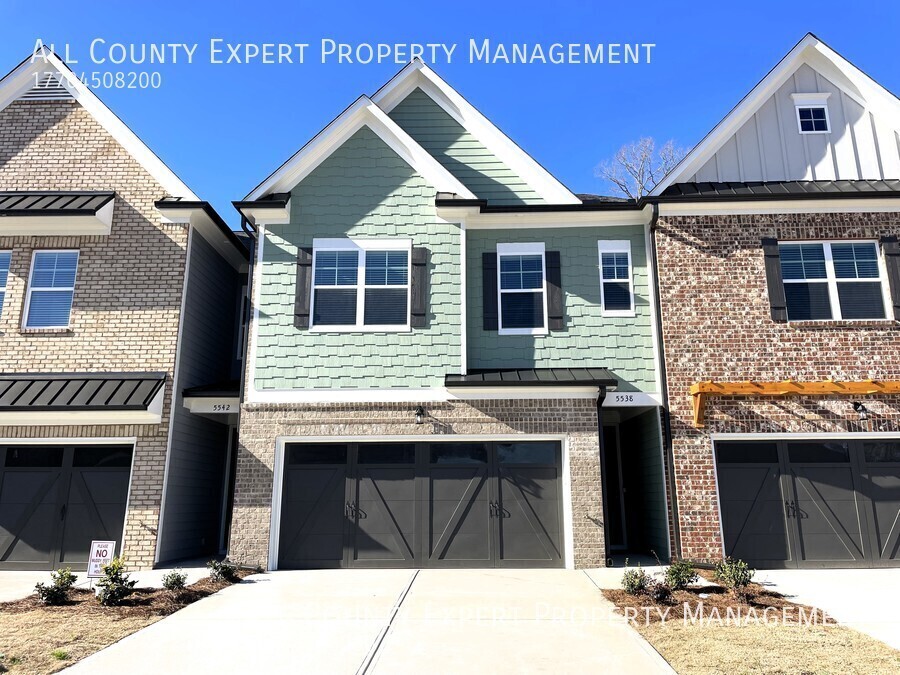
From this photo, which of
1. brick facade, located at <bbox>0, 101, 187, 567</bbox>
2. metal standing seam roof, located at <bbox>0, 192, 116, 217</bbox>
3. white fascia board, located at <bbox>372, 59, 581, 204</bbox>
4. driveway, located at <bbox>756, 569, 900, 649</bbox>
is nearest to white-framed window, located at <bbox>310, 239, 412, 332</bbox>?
brick facade, located at <bbox>0, 101, 187, 567</bbox>

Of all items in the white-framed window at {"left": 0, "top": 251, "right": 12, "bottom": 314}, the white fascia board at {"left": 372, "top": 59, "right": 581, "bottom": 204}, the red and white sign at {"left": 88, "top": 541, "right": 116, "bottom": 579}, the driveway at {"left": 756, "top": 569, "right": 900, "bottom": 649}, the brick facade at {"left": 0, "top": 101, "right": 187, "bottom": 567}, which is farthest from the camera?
the white fascia board at {"left": 372, "top": 59, "right": 581, "bottom": 204}

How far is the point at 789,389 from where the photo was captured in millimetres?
11586

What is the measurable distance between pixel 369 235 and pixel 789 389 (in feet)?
26.4

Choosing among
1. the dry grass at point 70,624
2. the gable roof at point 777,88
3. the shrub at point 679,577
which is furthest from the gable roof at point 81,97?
the shrub at point 679,577

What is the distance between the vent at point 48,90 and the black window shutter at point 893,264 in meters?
16.4

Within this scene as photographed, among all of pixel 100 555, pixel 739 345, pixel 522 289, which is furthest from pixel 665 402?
pixel 100 555

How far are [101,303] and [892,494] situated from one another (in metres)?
14.8

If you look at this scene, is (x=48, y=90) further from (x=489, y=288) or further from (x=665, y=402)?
(x=665, y=402)

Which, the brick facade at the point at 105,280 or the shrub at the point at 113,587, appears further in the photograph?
the brick facade at the point at 105,280

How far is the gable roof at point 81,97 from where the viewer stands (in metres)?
13.3

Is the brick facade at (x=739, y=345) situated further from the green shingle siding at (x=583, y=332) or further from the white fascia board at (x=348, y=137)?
the white fascia board at (x=348, y=137)

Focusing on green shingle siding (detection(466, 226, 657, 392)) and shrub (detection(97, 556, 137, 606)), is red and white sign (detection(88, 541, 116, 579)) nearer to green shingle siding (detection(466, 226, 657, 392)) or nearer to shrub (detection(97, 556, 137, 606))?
shrub (detection(97, 556, 137, 606))

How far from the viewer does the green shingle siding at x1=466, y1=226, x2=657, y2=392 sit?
1238 centimetres

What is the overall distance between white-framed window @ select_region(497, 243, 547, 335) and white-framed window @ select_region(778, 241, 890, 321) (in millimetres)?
4482
